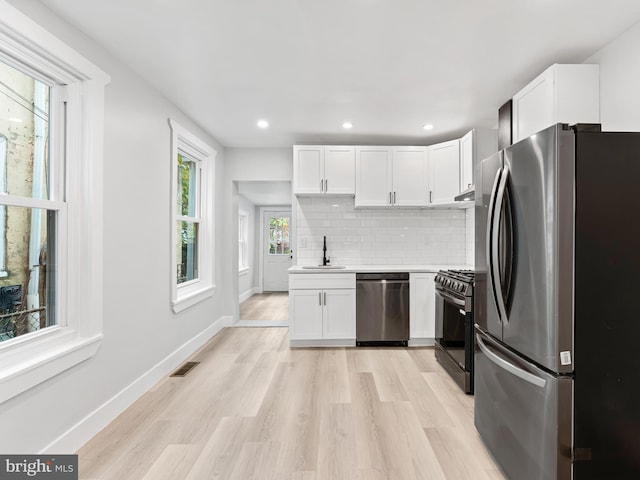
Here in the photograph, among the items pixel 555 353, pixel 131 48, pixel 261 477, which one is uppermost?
pixel 131 48

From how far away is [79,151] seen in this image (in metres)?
2.13

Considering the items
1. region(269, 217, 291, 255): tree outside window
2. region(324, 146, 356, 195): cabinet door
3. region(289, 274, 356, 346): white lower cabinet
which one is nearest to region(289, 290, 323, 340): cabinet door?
region(289, 274, 356, 346): white lower cabinet

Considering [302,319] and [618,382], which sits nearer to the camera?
[618,382]

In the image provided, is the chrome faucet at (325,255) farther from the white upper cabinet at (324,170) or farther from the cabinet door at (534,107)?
the cabinet door at (534,107)

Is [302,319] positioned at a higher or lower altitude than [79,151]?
lower

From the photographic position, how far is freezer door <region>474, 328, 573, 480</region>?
1.41 m

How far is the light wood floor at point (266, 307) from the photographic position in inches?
224

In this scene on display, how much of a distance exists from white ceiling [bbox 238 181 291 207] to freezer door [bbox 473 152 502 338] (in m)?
3.60

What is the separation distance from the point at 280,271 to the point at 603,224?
763cm

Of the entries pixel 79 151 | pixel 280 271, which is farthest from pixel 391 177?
pixel 280 271

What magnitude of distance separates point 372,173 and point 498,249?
2719mm

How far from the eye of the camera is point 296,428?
227 cm

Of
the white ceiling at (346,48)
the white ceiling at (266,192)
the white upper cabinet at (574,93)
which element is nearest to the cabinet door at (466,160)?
the white ceiling at (346,48)

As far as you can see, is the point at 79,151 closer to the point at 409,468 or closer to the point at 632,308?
the point at 409,468
